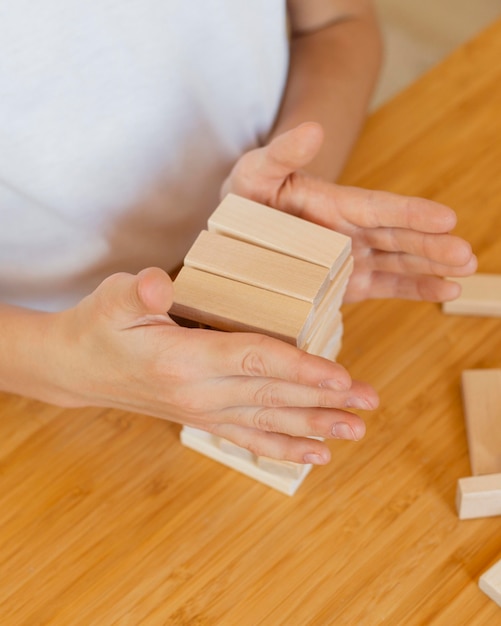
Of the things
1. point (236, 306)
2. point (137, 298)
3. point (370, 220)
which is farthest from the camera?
point (370, 220)

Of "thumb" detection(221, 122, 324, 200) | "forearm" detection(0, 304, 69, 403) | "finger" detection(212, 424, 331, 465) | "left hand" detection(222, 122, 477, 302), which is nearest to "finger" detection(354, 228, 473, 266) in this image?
"left hand" detection(222, 122, 477, 302)

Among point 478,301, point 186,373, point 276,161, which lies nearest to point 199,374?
point 186,373

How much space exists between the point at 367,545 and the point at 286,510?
80 mm

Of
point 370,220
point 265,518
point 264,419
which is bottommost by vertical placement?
point 265,518

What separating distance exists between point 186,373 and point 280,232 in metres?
0.16

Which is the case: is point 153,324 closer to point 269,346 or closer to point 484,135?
point 269,346

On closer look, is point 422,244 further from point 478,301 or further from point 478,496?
point 478,496

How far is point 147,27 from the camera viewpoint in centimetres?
87

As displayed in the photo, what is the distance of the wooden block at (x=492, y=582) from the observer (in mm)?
670

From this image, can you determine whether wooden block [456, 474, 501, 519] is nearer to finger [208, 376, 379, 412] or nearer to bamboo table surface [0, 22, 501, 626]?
bamboo table surface [0, 22, 501, 626]

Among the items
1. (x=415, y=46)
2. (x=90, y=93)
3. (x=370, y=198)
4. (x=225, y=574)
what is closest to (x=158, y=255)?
(x=90, y=93)

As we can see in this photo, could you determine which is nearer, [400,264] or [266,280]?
[266,280]

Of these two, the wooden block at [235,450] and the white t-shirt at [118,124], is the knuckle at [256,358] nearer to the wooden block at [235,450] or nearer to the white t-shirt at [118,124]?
the wooden block at [235,450]

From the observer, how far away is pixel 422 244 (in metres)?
0.77
